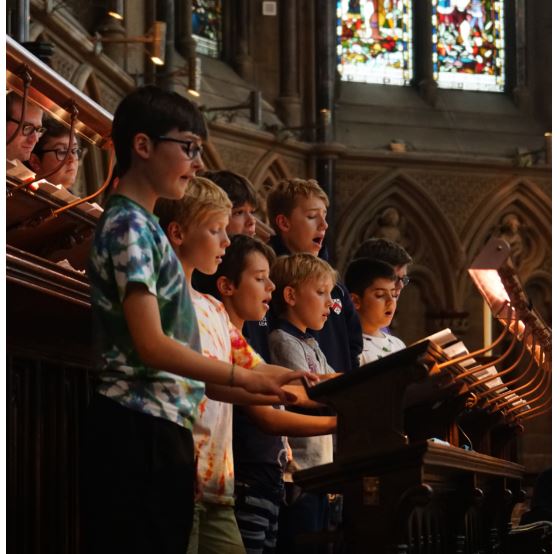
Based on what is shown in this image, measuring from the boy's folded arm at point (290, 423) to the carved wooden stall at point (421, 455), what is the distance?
0.19 meters

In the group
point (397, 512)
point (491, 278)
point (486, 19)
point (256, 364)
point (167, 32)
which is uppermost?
point (486, 19)

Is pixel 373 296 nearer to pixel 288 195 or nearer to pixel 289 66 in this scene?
pixel 288 195

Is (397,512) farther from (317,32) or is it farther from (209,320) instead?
(317,32)

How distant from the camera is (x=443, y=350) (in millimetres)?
2861

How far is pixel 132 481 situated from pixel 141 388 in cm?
17

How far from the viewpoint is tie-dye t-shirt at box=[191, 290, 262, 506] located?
284 cm

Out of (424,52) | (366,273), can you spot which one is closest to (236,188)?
(366,273)

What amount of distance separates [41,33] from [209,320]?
6616 mm

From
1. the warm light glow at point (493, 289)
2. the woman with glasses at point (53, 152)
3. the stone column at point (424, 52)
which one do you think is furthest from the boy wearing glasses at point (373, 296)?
the stone column at point (424, 52)

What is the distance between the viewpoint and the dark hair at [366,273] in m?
4.61

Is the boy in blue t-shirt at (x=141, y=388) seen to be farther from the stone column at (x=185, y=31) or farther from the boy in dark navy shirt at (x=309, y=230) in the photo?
the stone column at (x=185, y=31)

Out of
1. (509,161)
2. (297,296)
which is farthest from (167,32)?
(297,296)

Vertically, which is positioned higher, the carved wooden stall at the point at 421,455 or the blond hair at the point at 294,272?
the blond hair at the point at 294,272

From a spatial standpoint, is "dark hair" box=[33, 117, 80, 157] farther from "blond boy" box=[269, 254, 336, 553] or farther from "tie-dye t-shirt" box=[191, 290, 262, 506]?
"tie-dye t-shirt" box=[191, 290, 262, 506]
